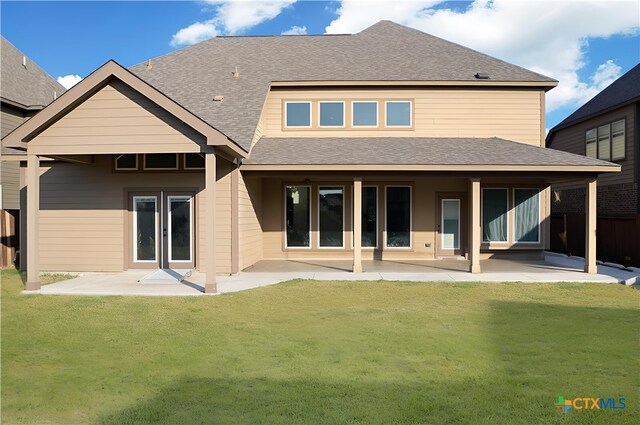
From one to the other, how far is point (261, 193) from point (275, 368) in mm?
9793

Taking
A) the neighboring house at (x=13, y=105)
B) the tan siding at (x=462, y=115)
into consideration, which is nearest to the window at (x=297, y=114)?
the tan siding at (x=462, y=115)

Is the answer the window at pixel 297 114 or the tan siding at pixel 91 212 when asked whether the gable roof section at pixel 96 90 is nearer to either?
the tan siding at pixel 91 212

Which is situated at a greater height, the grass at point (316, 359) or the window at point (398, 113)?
the window at point (398, 113)

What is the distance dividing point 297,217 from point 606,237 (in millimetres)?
10282

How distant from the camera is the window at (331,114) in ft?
48.3

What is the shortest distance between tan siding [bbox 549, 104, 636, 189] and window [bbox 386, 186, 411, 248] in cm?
828

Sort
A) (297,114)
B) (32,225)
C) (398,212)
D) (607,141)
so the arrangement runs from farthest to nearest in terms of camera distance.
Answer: (607,141) → (297,114) → (398,212) → (32,225)

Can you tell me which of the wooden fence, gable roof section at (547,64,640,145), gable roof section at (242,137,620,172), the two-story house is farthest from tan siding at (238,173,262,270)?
gable roof section at (547,64,640,145)

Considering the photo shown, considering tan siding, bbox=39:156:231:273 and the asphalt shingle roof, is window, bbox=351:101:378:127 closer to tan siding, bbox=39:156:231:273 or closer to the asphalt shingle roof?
the asphalt shingle roof

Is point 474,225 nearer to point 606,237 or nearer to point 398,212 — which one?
point 398,212

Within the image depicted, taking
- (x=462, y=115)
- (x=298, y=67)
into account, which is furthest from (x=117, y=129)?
(x=462, y=115)

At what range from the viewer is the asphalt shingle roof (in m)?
11.4

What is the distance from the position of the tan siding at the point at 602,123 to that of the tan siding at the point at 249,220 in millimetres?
13107

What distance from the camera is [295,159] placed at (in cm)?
1168
